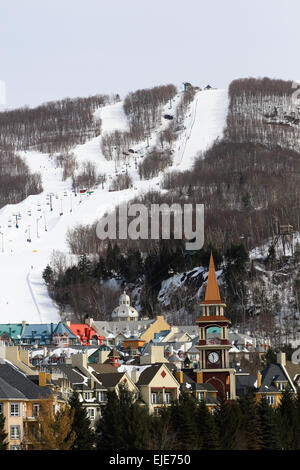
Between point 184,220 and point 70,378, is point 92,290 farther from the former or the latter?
point 70,378

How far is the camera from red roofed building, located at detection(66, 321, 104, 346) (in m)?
137

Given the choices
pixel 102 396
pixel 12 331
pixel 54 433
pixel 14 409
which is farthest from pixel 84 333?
pixel 54 433

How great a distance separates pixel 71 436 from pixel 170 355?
52693mm

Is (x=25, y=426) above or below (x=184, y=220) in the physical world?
below

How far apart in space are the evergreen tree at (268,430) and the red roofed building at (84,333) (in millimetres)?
72809

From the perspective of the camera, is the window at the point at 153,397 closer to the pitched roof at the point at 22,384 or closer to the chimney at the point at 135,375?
the chimney at the point at 135,375

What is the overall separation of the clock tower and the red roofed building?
4219 centimetres

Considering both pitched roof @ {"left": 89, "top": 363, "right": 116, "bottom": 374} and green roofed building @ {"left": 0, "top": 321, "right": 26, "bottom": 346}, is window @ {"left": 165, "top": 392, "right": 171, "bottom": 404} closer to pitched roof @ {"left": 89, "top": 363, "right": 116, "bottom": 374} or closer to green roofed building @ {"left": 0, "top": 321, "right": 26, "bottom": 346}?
pitched roof @ {"left": 89, "top": 363, "right": 116, "bottom": 374}

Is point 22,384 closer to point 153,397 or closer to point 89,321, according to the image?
point 153,397

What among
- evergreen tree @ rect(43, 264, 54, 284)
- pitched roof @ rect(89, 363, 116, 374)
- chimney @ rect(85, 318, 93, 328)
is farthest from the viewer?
evergreen tree @ rect(43, 264, 54, 284)

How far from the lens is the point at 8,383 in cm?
6262

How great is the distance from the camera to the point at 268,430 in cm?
6131

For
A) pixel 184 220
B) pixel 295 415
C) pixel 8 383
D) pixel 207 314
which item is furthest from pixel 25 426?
pixel 184 220

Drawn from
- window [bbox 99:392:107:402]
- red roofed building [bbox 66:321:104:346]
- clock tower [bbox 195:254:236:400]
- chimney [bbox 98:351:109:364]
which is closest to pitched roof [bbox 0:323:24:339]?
red roofed building [bbox 66:321:104:346]
